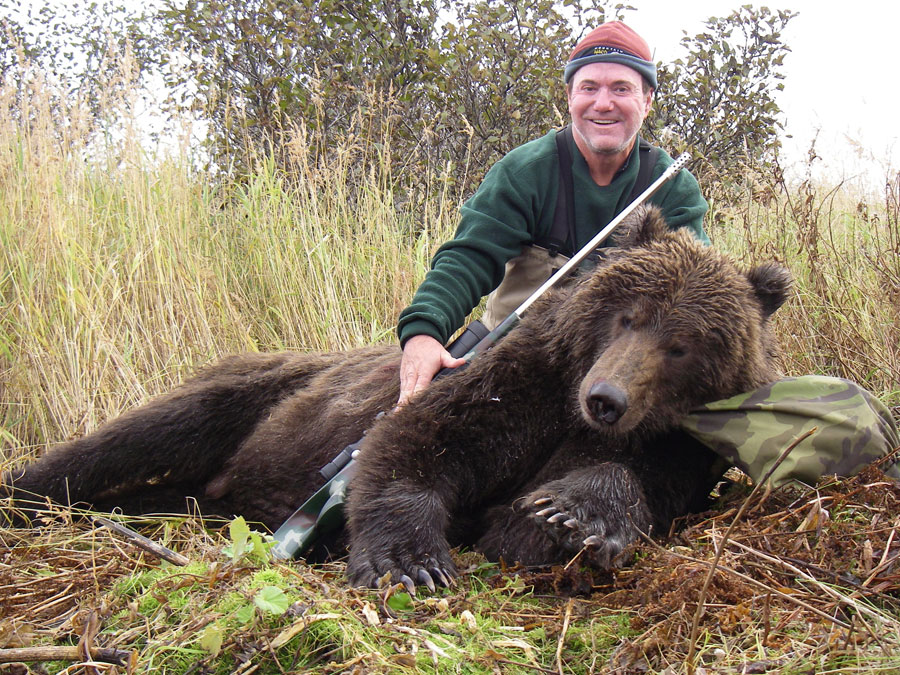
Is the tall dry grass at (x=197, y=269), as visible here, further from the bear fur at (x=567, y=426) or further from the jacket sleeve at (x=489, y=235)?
the jacket sleeve at (x=489, y=235)

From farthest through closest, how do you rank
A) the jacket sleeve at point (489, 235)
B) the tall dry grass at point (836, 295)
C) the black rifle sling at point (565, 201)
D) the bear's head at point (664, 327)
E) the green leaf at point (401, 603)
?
the tall dry grass at point (836, 295) < the black rifle sling at point (565, 201) < the jacket sleeve at point (489, 235) < the bear's head at point (664, 327) < the green leaf at point (401, 603)

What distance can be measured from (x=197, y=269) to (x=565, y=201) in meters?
2.60

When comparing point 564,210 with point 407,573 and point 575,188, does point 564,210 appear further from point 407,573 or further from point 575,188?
point 407,573

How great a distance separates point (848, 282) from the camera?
464 cm

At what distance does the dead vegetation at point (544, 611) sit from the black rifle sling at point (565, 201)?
160 centimetres

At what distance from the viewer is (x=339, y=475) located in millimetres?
3020

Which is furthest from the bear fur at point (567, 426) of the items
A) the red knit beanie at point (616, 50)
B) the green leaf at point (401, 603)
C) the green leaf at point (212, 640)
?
the red knit beanie at point (616, 50)

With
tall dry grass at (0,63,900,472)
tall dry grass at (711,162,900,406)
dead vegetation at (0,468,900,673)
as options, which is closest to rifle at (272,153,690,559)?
dead vegetation at (0,468,900,673)

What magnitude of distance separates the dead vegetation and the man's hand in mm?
836

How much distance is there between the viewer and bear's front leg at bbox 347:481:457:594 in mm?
2416

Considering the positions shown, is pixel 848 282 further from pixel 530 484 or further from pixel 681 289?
pixel 530 484

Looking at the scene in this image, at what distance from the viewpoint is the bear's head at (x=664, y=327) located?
279cm

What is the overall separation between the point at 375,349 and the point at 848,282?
9.09ft

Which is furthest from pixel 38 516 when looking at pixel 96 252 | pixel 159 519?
pixel 96 252
